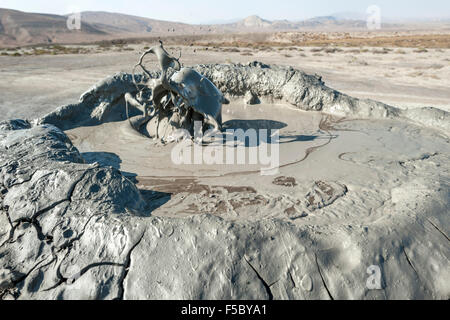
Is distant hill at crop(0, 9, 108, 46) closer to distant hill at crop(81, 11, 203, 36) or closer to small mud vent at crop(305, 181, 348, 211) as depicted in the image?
distant hill at crop(81, 11, 203, 36)

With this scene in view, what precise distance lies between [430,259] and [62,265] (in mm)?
2929

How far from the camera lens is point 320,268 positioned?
8.21ft

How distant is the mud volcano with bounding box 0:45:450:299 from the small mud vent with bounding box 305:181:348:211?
0.07ft

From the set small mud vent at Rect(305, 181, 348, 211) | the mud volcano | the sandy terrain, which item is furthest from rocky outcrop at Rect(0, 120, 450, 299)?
the sandy terrain

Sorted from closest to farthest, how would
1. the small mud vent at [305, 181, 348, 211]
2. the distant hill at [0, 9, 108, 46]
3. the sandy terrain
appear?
the small mud vent at [305, 181, 348, 211] < the sandy terrain < the distant hill at [0, 9, 108, 46]

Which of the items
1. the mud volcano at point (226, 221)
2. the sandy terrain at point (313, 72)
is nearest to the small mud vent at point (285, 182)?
the mud volcano at point (226, 221)

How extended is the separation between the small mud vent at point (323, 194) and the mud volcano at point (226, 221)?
2 cm

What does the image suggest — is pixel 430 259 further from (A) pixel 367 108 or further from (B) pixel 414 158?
(A) pixel 367 108

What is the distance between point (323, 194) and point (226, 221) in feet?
5.61

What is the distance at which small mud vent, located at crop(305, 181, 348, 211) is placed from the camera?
3775mm

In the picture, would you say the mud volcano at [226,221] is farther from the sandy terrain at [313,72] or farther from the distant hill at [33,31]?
the distant hill at [33,31]

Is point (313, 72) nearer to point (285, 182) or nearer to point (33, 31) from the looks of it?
point (285, 182)

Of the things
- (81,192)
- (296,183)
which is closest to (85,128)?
(81,192)
